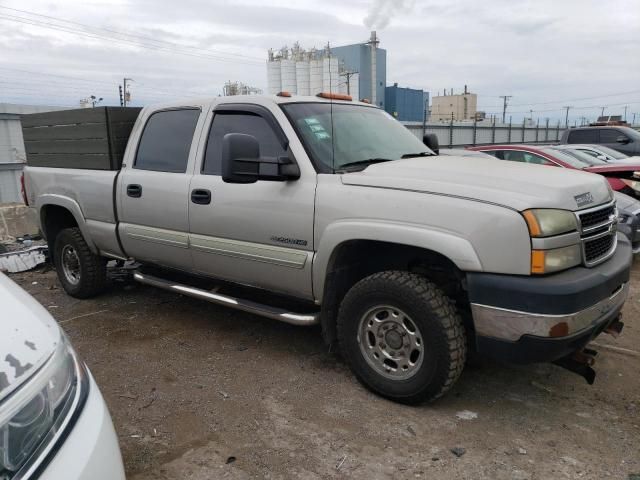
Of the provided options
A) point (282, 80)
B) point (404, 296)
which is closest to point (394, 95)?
point (282, 80)

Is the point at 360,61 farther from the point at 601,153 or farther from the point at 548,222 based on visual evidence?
the point at 548,222

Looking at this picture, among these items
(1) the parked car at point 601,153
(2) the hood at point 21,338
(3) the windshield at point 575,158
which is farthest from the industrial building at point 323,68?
(2) the hood at point 21,338

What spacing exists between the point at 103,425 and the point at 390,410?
77.1 inches

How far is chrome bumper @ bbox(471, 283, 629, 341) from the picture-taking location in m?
2.65

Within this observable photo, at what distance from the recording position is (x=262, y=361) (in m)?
3.91

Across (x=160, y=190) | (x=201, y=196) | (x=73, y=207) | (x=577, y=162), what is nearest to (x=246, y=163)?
(x=201, y=196)

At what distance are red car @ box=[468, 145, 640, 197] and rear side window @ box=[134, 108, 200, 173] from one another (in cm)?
559

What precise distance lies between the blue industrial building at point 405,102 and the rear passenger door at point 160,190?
4041 cm

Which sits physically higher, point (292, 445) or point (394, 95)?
point (394, 95)

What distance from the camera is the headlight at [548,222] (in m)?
2.64

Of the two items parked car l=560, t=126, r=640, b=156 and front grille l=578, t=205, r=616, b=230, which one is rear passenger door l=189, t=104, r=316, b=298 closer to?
front grille l=578, t=205, r=616, b=230

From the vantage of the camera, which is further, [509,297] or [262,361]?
[262,361]

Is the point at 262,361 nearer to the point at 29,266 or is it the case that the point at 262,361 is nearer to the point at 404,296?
the point at 404,296

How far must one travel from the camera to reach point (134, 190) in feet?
14.6
